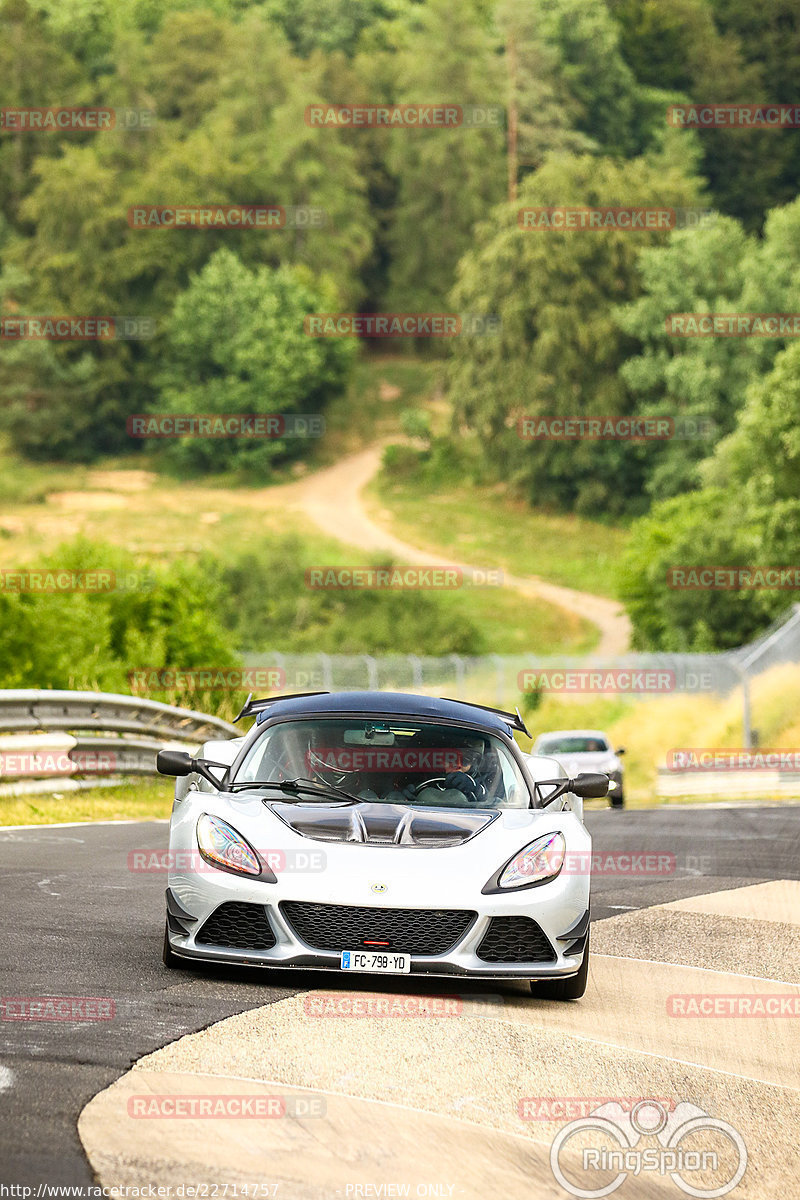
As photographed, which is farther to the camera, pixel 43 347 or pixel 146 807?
pixel 43 347

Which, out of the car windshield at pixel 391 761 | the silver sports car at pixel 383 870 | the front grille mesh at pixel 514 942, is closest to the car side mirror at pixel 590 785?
the silver sports car at pixel 383 870

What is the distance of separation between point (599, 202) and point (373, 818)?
84.6 meters

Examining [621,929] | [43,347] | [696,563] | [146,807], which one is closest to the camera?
[621,929]

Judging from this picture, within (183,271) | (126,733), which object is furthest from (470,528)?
(126,733)

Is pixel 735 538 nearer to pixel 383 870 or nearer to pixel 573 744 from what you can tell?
pixel 573 744

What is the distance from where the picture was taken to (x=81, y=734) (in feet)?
62.0

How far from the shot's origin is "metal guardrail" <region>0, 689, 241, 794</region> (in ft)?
54.8

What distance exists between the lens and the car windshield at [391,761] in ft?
27.3

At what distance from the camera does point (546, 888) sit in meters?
7.45

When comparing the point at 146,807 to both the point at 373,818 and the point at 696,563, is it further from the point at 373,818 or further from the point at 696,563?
the point at 696,563

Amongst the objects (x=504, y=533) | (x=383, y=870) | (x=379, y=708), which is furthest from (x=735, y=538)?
(x=383, y=870)

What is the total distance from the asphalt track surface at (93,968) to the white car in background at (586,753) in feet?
30.8

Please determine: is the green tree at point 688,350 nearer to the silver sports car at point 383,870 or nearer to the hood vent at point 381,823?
the silver sports car at point 383,870

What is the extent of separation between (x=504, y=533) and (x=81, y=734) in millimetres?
69632
